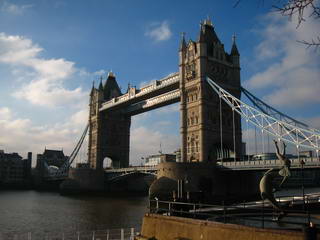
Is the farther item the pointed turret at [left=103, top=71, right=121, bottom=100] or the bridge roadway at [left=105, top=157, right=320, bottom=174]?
the pointed turret at [left=103, top=71, right=121, bottom=100]

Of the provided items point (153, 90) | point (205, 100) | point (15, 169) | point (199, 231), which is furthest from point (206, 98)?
point (15, 169)

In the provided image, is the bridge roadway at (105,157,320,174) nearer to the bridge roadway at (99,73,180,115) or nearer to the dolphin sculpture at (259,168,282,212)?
the bridge roadway at (99,73,180,115)

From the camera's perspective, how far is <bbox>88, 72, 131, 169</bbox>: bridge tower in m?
92.8

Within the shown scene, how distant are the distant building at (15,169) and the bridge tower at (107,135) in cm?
4555

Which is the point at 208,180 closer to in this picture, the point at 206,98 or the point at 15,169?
the point at 206,98

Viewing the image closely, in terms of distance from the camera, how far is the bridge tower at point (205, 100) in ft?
197

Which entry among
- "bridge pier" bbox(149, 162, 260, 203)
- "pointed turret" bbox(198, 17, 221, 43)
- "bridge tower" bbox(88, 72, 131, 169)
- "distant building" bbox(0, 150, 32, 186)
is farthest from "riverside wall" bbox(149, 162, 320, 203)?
"distant building" bbox(0, 150, 32, 186)

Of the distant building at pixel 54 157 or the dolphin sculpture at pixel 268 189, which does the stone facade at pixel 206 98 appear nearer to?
the dolphin sculpture at pixel 268 189

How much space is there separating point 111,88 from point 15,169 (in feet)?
191

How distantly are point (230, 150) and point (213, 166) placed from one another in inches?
406

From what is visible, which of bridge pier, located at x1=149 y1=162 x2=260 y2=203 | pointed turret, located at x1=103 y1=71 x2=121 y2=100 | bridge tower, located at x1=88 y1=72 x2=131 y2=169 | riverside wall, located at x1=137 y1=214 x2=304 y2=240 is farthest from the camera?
pointed turret, located at x1=103 y1=71 x2=121 y2=100

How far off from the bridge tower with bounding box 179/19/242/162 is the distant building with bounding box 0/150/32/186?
84608mm

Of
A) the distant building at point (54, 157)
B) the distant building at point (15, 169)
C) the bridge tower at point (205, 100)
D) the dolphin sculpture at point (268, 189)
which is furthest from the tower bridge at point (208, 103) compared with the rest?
the distant building at point (54, 157)

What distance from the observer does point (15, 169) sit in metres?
134
